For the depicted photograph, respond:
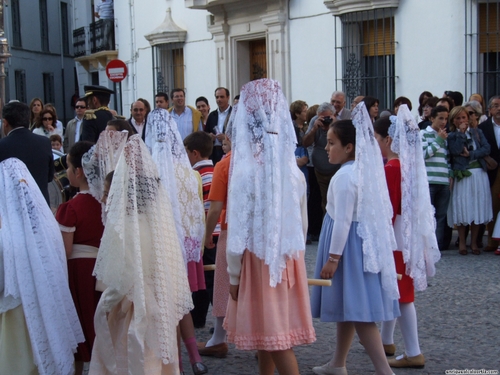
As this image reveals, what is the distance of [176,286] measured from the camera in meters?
4.44

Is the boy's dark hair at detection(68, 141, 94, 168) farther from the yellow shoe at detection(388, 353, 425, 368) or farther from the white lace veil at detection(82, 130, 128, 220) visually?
the yellow shoe at detection(388, 353, 425, 368)

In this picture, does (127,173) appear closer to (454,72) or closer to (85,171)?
(85,171)

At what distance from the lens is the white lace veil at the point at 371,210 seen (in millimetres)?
4941

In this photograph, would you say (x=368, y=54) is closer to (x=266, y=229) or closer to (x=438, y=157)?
(x=438, y=157)

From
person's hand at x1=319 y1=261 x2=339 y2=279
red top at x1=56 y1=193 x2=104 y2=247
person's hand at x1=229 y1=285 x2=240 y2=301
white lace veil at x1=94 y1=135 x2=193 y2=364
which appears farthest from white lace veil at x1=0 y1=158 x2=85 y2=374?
person's hand at x1=319 y1=261 x2=339 y2=279

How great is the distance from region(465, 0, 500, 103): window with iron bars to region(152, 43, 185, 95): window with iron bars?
9.33m

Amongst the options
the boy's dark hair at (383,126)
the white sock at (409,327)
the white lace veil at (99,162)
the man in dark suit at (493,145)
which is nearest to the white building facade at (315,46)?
the man in dark suit at (493,145)

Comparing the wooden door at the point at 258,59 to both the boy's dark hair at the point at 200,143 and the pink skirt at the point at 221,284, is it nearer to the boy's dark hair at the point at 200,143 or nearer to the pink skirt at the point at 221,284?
the boy's dark hair at the point at 200,143

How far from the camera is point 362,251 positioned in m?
4.98

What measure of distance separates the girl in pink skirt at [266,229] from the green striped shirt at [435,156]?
5.27 meters

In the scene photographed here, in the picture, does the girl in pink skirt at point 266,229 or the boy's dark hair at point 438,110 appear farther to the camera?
the boy's dark hair at point 438,110

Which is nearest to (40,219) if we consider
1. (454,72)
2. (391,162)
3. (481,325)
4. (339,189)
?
(339,189)

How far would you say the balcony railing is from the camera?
24.7 metres

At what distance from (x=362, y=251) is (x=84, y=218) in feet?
5.67
